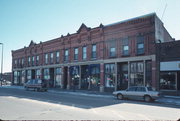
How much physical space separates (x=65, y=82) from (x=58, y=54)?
6.02 m

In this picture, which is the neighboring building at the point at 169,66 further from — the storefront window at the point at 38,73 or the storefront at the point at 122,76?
the storefront window at the point at 38,73

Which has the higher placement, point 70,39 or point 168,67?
point 70,39

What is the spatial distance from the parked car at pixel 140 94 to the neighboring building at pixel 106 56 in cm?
501

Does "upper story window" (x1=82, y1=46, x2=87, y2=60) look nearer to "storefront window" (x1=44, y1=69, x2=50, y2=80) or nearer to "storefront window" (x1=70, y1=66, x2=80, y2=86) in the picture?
"storefront window" (x1=70, y1=66, x2=80, y2=86)

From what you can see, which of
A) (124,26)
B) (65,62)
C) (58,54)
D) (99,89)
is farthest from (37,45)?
(124,26)

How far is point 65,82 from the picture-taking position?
33.6 metres

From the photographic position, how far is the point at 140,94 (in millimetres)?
17156

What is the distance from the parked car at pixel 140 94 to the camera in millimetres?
16530

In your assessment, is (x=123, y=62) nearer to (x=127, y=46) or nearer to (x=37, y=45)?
(x=127, y=46)

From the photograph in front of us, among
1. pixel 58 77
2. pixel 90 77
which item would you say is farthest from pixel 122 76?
pixel 58 77

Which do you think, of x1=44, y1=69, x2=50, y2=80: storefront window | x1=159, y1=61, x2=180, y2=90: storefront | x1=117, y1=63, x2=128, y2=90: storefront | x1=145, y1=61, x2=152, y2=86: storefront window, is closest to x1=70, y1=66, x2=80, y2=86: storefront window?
x1=44, y1=69, x2=50, y2=80: storefront window

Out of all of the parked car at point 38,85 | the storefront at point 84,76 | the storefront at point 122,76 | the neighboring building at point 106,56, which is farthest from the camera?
the storefront at point 84,76

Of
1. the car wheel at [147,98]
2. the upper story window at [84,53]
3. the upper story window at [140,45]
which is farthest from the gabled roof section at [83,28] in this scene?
the car wheel at [147,98]

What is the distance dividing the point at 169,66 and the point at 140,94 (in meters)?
6.73
